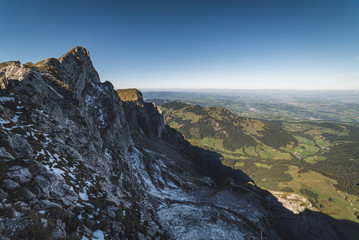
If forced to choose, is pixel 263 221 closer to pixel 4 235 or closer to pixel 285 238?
pixel 285 238

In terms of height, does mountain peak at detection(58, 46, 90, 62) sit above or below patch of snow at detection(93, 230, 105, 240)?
above

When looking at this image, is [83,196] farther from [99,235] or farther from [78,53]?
[78,53]

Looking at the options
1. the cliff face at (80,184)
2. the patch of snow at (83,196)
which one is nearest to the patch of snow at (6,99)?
the cliff face at (80,184)

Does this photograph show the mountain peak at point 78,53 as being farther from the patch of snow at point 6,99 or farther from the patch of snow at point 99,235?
the patch of snow at point 99,235

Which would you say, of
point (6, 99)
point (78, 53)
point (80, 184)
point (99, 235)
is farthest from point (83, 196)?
point (78, 53)

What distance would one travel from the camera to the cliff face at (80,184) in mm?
10750

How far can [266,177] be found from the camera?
649 ft

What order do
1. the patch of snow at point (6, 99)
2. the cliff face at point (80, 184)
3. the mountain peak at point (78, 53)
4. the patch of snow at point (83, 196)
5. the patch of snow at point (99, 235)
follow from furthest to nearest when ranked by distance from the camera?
the mountain peak at point (78, 53) < the patch of snow at point (6, 99) < the patch of snow at point (83, 196) < the patch of snow at point (99, 235) < the cliff face at point (80, 184)

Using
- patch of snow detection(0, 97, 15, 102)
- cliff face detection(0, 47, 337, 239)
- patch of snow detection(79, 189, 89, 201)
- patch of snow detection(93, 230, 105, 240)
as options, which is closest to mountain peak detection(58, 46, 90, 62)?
cliff face detection(0, 47, 337, 239)

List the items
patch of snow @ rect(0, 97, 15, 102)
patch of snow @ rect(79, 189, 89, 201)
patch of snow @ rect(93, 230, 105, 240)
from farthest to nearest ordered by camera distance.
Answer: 1. patch of snow @ rect(0, 97, 15, 102)
2. patch of snow @ rect(79, 189, 89, 201)
3. patch of snow @ rect(93, 230, 105, 240)

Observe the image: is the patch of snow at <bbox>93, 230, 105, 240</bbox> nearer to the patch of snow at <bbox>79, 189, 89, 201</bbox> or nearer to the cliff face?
the cliff face

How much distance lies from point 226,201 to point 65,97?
59.1 meters

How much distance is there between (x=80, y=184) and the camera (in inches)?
631

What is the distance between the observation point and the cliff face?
10750mm
